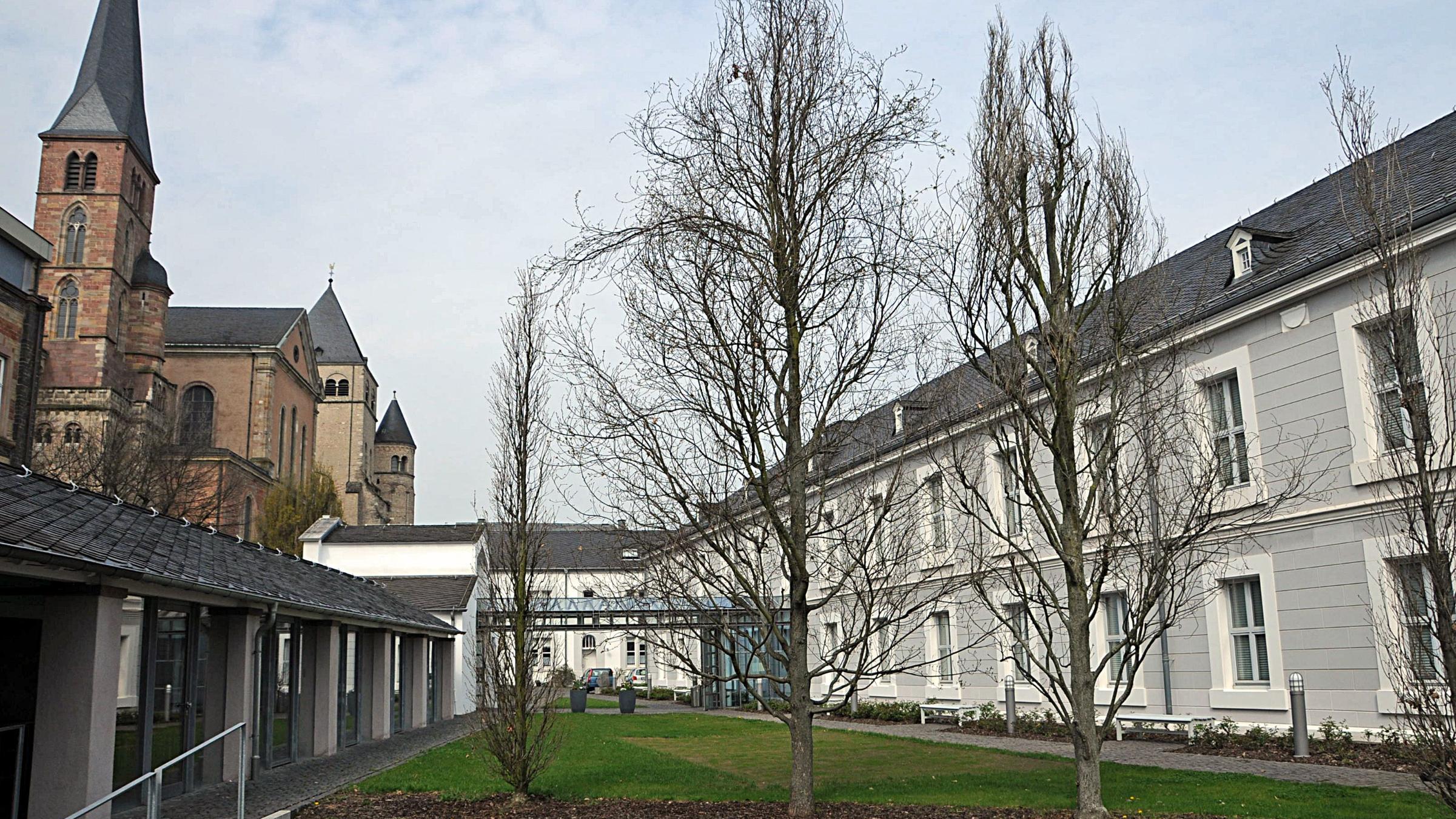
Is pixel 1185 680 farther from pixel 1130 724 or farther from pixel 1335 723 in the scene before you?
pixel 1335 723

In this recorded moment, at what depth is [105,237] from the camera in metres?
53.3

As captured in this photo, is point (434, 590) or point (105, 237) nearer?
point (434, 590)

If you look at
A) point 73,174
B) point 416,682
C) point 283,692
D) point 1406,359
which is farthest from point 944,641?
point 73,174

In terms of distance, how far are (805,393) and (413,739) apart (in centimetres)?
1725

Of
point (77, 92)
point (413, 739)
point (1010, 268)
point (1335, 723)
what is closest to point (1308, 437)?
point (1335, 723)

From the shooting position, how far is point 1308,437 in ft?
54.2

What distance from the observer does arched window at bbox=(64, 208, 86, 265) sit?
5259 cm

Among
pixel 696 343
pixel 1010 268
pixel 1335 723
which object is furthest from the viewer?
pixel 1335 723

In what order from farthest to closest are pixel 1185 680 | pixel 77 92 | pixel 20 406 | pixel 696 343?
pixel 77 92 → pixel 20 406 → pixel 1185 680 → pixel 696 343

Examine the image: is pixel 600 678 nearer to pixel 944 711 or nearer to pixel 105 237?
pixel 105 237

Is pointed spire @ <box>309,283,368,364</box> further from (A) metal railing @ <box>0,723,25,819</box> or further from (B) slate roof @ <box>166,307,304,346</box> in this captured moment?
(A) metal railing @ <box>0,723,25,819</box>

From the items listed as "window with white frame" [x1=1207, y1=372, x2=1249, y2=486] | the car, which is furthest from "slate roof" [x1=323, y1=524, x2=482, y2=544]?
"window with white frame" [x1=1207, y1=372, x2=1249, y2=486]

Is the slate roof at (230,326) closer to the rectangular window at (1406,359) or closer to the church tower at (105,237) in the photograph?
the church tower at (105,237)

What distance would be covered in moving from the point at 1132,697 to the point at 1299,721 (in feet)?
16.6
